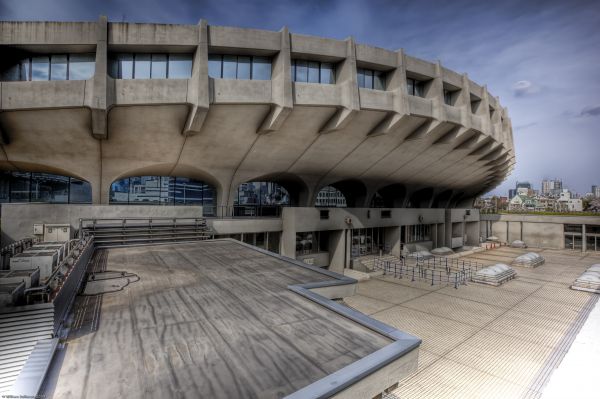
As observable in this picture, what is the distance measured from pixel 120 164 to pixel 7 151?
16.9 ft

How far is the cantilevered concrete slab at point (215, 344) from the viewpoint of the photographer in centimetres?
330

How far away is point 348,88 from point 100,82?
12508 millimetres

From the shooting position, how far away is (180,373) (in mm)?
3518

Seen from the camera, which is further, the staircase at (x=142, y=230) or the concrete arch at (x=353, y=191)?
the concrete arch at (x=353, y=191)

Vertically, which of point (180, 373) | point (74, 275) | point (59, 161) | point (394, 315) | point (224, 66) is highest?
point (224, 66)

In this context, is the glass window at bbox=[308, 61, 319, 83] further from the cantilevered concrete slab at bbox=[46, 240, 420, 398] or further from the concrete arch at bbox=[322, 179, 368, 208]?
the cantilevered concrete slab at bbox=[46, 240, 420, 398]

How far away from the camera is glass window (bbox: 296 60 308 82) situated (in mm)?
18219

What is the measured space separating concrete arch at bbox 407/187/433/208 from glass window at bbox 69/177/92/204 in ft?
115

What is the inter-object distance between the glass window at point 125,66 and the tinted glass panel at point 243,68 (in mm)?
5515

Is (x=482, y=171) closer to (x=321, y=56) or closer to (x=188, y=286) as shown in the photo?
(x=321, y=56)

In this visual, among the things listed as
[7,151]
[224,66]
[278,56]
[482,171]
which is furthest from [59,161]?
[482,171]

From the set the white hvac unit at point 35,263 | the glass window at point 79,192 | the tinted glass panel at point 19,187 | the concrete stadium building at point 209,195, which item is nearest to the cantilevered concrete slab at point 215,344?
the concrete stadium building at point 209,195

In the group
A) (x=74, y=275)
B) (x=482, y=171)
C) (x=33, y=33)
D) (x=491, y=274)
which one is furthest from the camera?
(x=482, y=171)

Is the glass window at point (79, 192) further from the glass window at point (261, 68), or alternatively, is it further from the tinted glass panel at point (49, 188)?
the glass window at point (261, 68)
